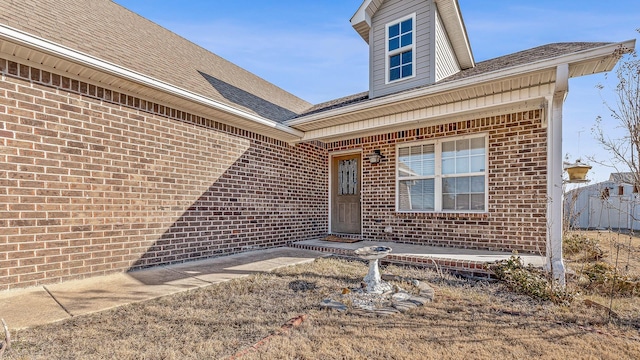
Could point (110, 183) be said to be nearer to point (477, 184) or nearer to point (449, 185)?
point (449, 185)

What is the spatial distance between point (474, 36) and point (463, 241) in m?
5.32

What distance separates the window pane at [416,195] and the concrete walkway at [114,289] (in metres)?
2.67

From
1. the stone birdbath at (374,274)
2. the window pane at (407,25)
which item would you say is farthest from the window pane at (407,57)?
the stone birdbath at (374,274)

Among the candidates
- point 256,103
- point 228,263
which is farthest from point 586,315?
point 256,103

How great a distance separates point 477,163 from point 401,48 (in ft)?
9.64

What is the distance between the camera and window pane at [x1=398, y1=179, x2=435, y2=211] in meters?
6.28

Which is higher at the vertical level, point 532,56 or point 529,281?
point 532,56

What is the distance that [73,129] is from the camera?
3.80 m

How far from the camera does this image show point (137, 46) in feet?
17.4

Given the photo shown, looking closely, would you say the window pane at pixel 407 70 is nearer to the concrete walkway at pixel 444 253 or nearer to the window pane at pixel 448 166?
the window pane at pixel 448 166

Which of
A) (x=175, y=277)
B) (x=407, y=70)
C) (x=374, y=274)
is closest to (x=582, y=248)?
(x=407, y=70)

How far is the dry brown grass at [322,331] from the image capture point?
7.12 feet

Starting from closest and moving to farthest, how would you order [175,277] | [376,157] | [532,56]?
[175,277] → [532,56] → [376,157]

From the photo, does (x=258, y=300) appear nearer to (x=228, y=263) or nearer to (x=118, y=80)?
(x=228, y=263)
